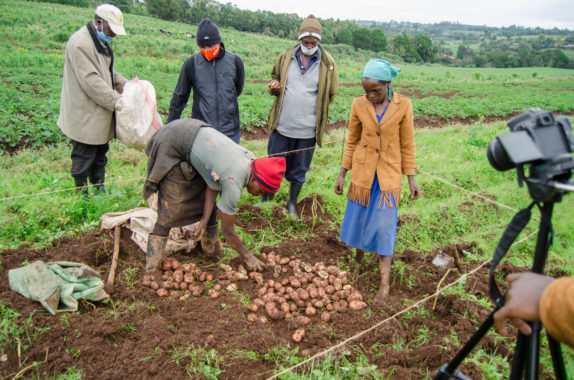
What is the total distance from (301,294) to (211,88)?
244cm

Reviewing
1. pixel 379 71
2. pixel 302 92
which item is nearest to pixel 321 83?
pixel 302 92

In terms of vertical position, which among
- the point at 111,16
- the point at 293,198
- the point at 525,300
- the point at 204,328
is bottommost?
the point at 204,328

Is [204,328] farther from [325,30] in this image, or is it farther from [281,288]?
[325,30]

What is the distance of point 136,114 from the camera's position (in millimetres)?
3963

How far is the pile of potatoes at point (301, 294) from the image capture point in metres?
3.05

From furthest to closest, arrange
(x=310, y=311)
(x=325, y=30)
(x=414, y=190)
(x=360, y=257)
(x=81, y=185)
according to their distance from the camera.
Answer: (x=325, y=30) → (x=81, y=185) → (x=360, y=257) → (x=414, y=190) → (x=310, y=311)

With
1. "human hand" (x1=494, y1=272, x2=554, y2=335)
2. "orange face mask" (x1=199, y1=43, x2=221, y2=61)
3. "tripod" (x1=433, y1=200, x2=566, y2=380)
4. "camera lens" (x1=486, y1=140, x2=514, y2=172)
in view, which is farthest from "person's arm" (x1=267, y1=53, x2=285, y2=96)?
"human hand" (x1=494, y1=272, x2=554, y2=335)

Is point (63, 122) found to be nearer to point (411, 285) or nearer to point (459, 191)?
point (411, 285)

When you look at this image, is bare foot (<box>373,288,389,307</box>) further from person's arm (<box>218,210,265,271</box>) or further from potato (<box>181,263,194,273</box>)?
potato (<box>181,263,194,273</box>)

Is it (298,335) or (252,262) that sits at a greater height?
(252,262)

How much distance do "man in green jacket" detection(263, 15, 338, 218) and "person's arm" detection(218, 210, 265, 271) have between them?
1.32 meters

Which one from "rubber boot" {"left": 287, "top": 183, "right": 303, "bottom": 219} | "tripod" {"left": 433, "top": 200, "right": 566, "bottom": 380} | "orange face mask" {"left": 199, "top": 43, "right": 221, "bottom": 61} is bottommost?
"rubber boot" {"left": 287, "top": 183, "right": 303, "bottom": 219}

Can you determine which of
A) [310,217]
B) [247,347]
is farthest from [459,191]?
[247,347]

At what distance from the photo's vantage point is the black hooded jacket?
13.7 ft
